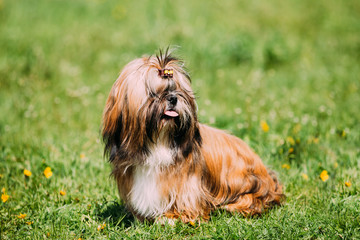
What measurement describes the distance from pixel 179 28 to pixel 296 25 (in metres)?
3.60

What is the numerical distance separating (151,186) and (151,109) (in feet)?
2.26

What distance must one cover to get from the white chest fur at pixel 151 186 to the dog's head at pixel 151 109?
92 mm

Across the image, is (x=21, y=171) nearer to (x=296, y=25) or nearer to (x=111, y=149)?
(x=111, y=149)

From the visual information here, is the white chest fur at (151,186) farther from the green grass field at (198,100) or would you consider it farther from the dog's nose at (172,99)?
the dog's nose at (172,99)

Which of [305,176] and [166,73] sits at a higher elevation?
[166,73]

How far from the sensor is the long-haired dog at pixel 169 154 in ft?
11.8

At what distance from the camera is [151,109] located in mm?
3572

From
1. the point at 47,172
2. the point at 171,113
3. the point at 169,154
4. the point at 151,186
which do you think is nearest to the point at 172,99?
the point at 171,113

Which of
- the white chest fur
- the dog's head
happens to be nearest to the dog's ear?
the dog's head

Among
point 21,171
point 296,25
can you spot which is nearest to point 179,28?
point 296,25

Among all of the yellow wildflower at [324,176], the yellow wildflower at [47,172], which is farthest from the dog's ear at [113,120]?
the yellow wildflower at [324,176]

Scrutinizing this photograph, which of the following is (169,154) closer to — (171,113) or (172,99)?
(171,113)

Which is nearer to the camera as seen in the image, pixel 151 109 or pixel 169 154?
pixel 151 109

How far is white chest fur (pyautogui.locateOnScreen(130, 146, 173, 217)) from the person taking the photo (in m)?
3.70
